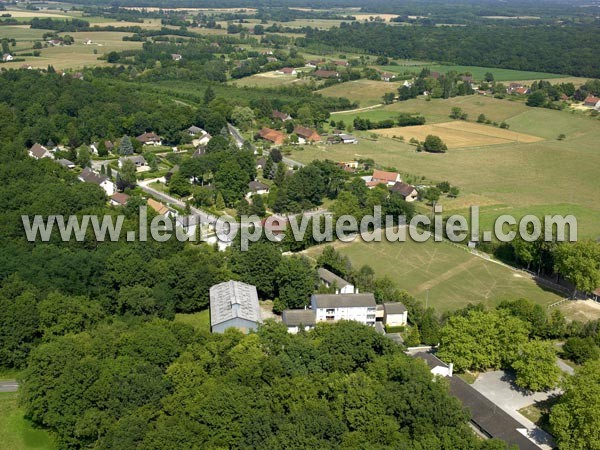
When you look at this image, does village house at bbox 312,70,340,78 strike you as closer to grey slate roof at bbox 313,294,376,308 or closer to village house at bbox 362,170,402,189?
village house at bbox 362,170,402,189

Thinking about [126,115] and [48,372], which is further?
[126,115]

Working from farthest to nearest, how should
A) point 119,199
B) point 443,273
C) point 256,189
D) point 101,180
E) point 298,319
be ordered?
point 256,189 < point 101,180 < point 119,199 < point 443,273 < point 298,319

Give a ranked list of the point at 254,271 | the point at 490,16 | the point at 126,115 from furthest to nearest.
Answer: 1. the point at 490,16
2. the point at 126,115
3. the point at 254,271

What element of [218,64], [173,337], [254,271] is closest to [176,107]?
[218,64]

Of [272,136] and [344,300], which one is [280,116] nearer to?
[272,136]

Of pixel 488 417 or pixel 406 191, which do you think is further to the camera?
pixel 406 191

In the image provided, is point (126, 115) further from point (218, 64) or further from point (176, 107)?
point (218, 64)

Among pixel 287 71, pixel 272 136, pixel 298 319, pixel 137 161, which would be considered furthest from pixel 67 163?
pixel 287 71
